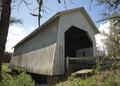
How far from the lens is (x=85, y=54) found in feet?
67.2

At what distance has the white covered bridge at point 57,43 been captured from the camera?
1580 centimetres

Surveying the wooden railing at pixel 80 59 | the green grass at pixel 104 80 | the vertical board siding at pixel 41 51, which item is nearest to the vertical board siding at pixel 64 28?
the vertical board siding at pixel 41 51

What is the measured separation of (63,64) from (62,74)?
2.31 ft

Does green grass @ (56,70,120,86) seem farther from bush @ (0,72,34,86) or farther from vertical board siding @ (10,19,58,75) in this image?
vertical board siding @ (10,19,58,75)

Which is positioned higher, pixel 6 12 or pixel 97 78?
pixel 6 12

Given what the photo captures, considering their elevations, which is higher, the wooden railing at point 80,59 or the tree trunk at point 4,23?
the tree trunk at point 4,23

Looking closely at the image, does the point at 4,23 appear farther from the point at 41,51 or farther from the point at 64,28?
the point at 41,51

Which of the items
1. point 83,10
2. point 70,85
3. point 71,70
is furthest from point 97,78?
point 83,10

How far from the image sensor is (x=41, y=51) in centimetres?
1789

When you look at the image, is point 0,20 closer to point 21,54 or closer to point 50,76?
point 50,76

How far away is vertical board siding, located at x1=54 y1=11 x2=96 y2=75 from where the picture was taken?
15523 millimetres

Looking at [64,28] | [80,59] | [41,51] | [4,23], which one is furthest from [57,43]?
[4,23]

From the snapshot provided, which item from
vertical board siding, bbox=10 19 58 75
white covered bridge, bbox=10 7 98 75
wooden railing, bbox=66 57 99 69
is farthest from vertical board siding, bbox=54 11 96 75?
wooden railing, bbox=66 57 99 69

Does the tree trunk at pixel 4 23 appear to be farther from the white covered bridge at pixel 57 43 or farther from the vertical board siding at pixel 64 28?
the vertical board siding at pixel 64 28
